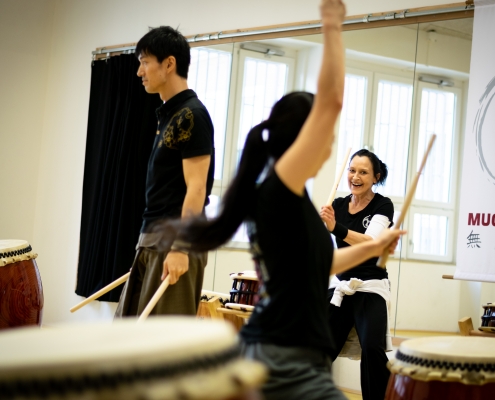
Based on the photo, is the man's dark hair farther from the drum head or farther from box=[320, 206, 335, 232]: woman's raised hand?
the drum head

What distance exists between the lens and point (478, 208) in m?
3.87

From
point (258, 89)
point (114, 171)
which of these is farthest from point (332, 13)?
point (114, 171)

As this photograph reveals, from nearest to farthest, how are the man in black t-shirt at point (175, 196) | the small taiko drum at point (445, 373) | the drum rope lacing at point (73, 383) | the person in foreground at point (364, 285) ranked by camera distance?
the drum rope lacing at point (73, 383) → the small taiko drum at point (445, 373) → the man in black t-shirt at point (175, 196) → the person in foreground at point (364, 285)

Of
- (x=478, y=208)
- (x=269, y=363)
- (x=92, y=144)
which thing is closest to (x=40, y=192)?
(x=92, y=144)

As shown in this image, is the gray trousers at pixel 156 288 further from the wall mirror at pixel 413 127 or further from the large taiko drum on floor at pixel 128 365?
the wall mirror at pixel 413 127

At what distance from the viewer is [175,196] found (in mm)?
2441

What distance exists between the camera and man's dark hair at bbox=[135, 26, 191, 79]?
263cm

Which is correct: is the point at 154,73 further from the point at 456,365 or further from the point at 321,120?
the point at 456,365

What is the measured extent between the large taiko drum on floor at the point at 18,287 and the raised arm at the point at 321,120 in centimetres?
201

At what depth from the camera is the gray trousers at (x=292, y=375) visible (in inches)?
51.7

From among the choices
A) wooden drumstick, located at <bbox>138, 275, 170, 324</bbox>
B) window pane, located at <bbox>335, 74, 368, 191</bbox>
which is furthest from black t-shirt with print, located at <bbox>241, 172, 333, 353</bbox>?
window pane, located at <bbox>335, 74, 368, 191</bbox>

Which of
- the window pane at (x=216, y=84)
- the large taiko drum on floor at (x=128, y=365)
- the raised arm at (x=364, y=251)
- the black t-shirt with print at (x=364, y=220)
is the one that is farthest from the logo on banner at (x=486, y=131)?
the large taiko drum on floor at (x=128, y=365)

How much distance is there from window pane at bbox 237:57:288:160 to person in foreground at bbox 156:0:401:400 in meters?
3.54

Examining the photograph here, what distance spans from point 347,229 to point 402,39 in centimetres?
159
